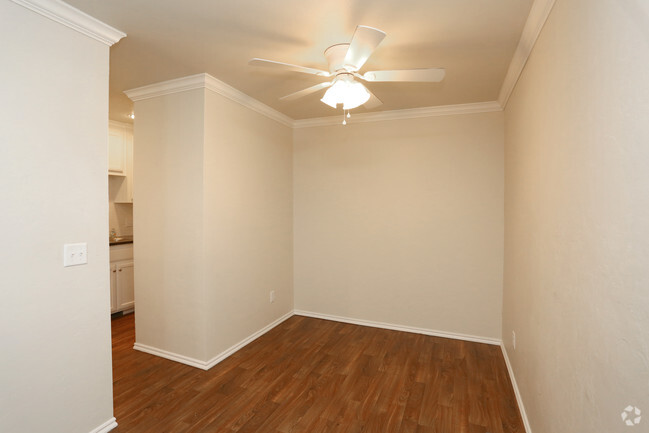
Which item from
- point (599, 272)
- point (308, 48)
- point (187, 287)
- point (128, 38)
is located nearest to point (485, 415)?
point (599, 272)

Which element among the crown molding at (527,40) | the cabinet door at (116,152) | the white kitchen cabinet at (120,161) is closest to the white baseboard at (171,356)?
the white kitchen cabinet at (120,161)

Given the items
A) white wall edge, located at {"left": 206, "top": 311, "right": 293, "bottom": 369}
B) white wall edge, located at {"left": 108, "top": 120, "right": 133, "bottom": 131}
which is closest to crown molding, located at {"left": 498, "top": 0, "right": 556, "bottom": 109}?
white wall edge, located at {"left": 206, "top": 311, "right": 293, "bottom": 369}

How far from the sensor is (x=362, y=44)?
1.67 m

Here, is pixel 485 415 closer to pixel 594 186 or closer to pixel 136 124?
pixel 594 186

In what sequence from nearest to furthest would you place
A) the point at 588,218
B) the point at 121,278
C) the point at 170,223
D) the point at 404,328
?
1. the point at 588,218
2. the point at 170,223
3. the point at 404,328
4. the point at 121,278

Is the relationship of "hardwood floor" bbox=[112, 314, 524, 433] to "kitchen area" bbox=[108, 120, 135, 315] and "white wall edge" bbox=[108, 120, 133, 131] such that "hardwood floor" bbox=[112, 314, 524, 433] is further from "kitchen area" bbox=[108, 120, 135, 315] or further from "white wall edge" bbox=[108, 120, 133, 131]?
"white wall edge" bbox=[108, 120, 133, 131]

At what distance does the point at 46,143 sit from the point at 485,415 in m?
3.08

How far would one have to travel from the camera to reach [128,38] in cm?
207

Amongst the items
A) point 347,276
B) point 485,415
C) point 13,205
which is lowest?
point 485,415

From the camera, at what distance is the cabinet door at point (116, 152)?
13.2 feet

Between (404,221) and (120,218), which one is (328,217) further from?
(120,218)

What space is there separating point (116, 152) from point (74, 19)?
104 inches

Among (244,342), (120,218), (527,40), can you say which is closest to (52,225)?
(244,342)

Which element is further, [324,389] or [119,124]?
[119,124]
